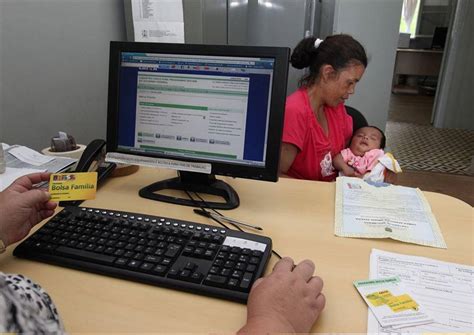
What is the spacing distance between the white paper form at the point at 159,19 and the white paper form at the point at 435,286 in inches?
53.2

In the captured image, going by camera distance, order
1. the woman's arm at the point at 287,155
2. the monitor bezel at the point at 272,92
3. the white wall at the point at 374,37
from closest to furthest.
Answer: the monitor bezel at the point at 272,92
the woman's arm at the point at 287,155
the white wall at the point at 374,37

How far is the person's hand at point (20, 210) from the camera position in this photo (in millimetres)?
792

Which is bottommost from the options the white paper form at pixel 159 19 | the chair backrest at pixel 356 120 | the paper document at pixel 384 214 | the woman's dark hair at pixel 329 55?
the paper document at pixel 384 214

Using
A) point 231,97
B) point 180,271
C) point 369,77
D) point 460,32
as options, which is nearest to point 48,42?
point 231,97

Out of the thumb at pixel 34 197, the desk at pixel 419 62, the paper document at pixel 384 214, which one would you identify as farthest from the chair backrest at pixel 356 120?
the desk at pixel 419 62

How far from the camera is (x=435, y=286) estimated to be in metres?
0.71

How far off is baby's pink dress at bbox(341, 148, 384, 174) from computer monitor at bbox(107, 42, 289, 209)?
0.87 m

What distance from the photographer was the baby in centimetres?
169

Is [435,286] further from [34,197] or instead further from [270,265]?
[34,197]

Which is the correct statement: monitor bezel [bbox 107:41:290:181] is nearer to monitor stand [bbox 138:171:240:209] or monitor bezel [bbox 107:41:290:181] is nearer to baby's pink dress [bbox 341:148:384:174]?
monitor stand [bbox 138:171:240:209]

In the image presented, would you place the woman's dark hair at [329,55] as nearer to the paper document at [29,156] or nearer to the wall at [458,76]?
the paper document at [29,156]

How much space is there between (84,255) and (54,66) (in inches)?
42.5

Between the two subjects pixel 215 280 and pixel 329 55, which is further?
pixel 329 55

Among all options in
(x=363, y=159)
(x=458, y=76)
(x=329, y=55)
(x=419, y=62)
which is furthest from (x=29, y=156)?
(x=419, y=62)
